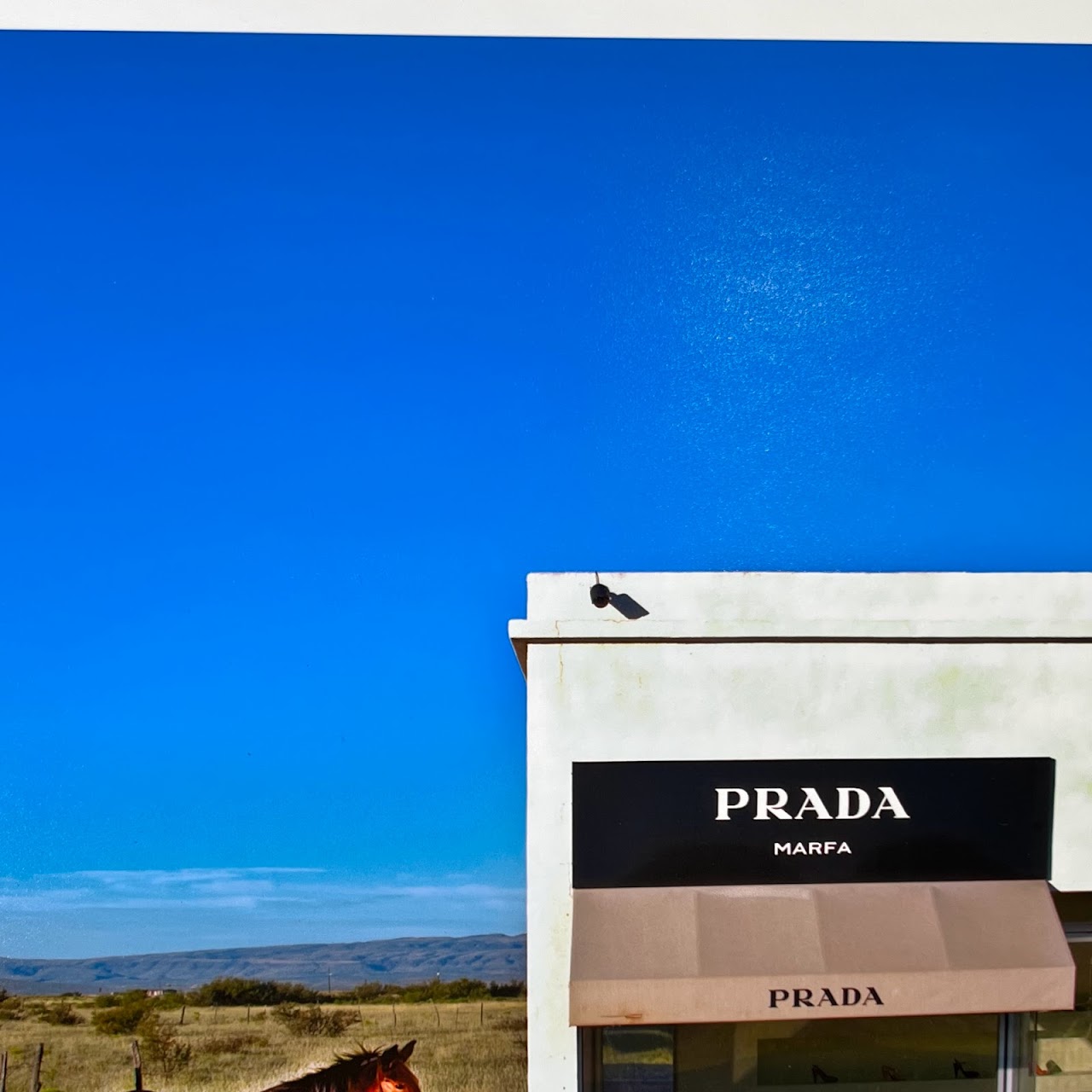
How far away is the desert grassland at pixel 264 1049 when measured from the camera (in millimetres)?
33500

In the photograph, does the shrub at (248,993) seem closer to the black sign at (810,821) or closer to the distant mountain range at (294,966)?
the distant mountain range at (294,966)

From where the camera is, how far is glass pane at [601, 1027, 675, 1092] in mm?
8094

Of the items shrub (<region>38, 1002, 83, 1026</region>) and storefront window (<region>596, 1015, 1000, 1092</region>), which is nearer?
storefront window (<region>596, 1015, 1000, 1092</region>)

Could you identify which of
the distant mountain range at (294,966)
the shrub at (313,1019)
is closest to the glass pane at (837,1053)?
the shrub at (313,1019)

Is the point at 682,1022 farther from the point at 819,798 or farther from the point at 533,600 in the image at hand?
the point at 533,600

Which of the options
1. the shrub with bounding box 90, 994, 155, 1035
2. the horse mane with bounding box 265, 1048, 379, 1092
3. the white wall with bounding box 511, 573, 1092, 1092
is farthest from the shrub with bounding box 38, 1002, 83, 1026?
the white wall with bounding box 511, 573, 1092, 1092

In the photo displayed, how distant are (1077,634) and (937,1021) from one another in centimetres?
313

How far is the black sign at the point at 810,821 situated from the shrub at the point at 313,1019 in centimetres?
3512

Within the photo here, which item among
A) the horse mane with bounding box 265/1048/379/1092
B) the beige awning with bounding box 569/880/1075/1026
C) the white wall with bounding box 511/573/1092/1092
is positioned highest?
the white wall with bounding box 511/573/1092/1092

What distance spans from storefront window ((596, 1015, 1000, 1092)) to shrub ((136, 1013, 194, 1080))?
3236cm

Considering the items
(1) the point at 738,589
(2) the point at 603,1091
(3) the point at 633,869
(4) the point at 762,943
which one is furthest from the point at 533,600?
(2) the point at 603,1091

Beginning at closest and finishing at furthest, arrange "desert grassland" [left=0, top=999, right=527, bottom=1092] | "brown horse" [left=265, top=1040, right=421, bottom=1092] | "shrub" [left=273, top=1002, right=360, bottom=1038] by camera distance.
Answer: "brown horse" [left=265, top=1040, right=421, bottom=1092], "desert grassland" [left=0, top=999, right=527, bottom=1092], "shrub" [left=273, top=1002, right=360, bottom=1038]

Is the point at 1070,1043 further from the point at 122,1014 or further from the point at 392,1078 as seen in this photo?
the point at 122,1014

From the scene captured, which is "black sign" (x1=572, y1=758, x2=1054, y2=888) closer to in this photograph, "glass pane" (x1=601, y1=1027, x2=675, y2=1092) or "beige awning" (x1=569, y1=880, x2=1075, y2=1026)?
"beige awning" (x1=569, y1=880, x2=1075, y2=1026)
